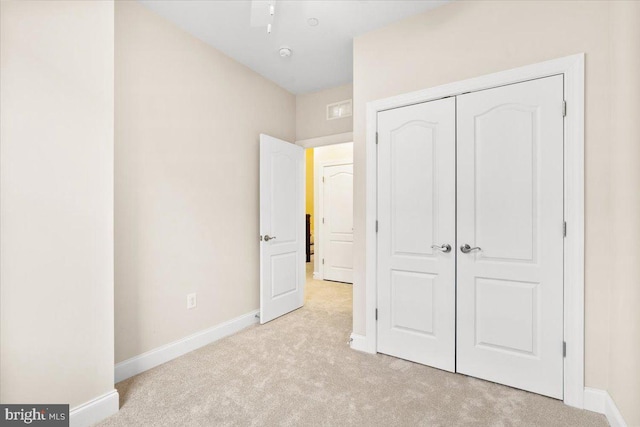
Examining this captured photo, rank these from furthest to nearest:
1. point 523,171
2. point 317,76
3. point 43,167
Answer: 1. point 317,76
2. point 523,171
3. point 43,167

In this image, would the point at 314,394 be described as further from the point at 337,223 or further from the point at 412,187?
the point at 337,223

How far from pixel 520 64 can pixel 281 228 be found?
8.64ft

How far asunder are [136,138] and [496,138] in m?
2.65

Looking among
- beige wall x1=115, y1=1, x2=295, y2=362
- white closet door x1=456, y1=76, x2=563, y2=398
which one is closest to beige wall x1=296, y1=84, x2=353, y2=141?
beige wall x1=115, y1=1, x2=295, y2=362

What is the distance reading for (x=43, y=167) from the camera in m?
1.55

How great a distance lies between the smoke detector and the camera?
9.51 feet

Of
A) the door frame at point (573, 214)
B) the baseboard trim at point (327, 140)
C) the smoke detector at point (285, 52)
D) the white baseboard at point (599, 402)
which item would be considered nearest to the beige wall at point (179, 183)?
the smoke detector at point (285, 52)

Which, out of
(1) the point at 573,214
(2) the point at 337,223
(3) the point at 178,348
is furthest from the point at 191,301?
(2) the point at 337,223

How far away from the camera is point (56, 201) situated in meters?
1.59

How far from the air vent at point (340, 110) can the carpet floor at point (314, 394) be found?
2620 mm

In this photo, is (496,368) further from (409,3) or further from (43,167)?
(43,167)

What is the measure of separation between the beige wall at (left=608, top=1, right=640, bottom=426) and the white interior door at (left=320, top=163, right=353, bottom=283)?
3.61 m

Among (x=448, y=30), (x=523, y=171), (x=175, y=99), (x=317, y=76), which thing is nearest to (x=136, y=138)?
(x=175, y=99)

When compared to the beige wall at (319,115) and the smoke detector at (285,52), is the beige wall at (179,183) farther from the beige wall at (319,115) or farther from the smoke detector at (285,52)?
the beige wall at (319,115)
